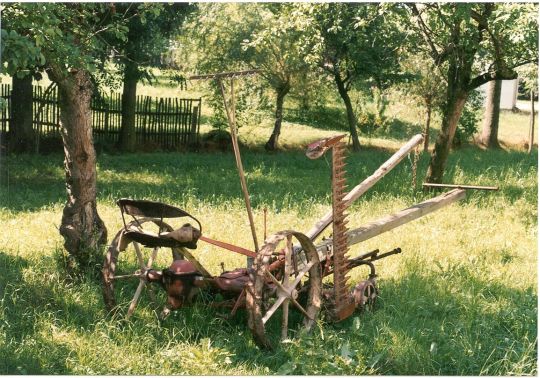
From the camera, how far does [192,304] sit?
604cm

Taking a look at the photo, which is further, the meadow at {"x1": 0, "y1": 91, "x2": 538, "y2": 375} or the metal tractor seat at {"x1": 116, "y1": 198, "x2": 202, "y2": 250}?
the meadow at {"x1": 0, "y1": 91, "x2": 538, "y2": 375}

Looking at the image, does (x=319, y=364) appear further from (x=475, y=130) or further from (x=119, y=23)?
(x=475, y=130)

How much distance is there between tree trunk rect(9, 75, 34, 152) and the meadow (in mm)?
3245

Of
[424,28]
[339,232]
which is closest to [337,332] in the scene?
[339,232]

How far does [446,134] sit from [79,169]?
7.25m

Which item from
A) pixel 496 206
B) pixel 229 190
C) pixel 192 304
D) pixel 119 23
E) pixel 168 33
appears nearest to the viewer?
pixel 192 304

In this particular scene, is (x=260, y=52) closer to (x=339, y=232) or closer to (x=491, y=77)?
(x=491, y=77)

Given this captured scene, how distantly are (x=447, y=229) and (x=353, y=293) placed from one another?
3.82m

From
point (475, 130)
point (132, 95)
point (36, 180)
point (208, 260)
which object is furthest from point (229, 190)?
point (475, 130)

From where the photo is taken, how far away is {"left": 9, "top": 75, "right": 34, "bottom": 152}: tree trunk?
1619 cm

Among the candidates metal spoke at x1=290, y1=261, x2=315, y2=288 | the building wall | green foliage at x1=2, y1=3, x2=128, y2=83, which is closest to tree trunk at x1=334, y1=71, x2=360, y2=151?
green foliage at x1=2, y1=3, x2=128, y2=83

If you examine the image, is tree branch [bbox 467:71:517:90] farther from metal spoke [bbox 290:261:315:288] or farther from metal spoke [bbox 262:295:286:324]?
metal spoke [bbox 262:295:286:324]

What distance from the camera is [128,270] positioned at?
745 centimetres

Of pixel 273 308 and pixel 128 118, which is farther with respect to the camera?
pixel 128 118
